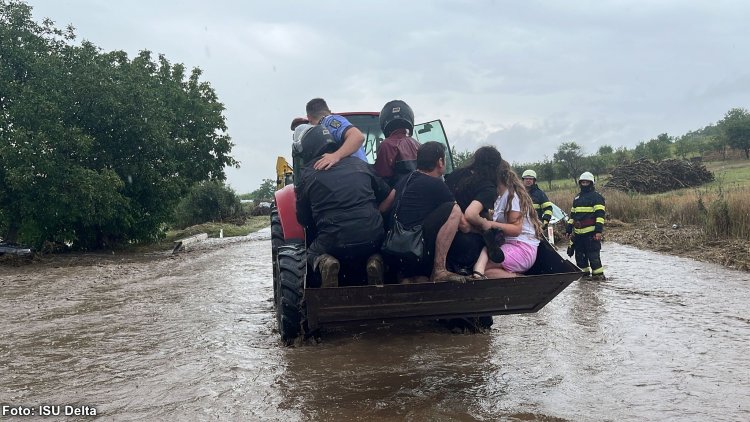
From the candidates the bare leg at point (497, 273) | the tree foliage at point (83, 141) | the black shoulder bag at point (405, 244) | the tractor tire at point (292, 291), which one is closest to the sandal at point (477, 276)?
the bare leg at point (497, 273)

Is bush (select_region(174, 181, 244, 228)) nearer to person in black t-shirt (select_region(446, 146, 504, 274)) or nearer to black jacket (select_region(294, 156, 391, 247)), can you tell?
black jacket (select_region(294, 156, 391, 247))

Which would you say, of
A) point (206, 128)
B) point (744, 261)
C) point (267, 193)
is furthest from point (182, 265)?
point (267, 193)

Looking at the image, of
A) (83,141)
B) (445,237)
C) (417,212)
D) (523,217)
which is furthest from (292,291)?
(83,141)

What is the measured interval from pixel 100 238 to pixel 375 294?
1837 cm

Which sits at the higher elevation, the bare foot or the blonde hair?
the blonde hair

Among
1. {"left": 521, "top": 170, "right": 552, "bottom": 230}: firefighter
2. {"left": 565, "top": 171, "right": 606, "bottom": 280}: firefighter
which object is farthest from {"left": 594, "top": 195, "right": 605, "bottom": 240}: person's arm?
{"left": 521, "top": 170, "right": 552, "bottom": 230}: firefighter

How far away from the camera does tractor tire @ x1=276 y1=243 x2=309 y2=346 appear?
5.17m

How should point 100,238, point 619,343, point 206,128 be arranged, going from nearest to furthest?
point 619,343 < point 100,238 < point 206,128

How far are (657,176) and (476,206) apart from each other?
28.0m

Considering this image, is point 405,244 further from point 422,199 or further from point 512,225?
point 512,225

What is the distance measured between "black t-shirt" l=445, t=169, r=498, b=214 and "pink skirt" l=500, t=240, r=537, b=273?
1.07 feet

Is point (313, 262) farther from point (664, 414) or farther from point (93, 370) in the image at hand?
point (664, 414)

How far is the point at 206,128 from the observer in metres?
22.5

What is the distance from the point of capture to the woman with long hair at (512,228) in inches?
197
